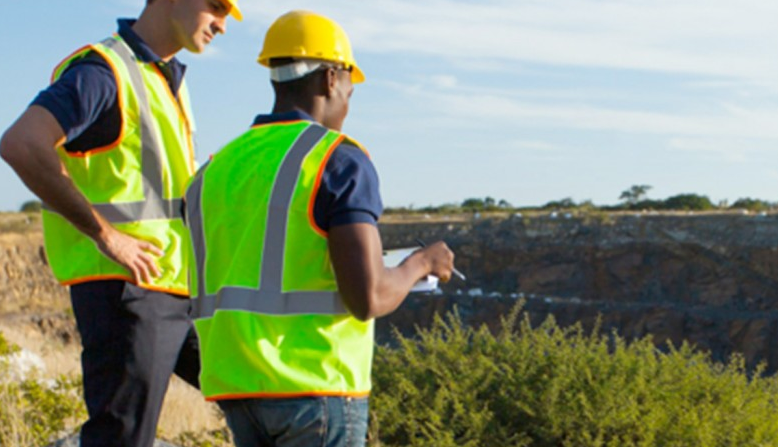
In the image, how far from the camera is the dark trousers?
3379 millimetres

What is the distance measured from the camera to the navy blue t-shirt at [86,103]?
3.16 meters

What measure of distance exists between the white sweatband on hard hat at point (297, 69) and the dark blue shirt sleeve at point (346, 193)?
0.26 metres

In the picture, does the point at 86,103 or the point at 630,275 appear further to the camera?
the point at 630,275

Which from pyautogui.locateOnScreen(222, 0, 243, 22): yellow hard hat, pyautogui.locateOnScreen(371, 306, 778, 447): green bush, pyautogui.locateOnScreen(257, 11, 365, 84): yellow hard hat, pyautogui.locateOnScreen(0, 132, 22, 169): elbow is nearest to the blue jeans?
pyautogui.locateOnScreen(257, 11, 365, 84): yellow hard hat

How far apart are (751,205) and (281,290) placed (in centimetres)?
3596

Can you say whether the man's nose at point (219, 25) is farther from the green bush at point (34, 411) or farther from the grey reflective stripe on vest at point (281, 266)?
the green bush at point (34, 411)

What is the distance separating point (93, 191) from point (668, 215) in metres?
32.4

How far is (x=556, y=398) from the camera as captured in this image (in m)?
6.04

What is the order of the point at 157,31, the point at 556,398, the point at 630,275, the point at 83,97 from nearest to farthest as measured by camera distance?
1. the point at 83,97
2. the point at 157,31
3. the point at 556,398
4. the point at 630,275

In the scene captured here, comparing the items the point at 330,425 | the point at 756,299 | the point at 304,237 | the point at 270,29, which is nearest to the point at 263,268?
the point at 304,237

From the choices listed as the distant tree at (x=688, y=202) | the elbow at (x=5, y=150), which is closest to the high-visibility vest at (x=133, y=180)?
the elbow at (x=5, y=150)

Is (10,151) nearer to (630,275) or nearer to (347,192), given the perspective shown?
(347,192)

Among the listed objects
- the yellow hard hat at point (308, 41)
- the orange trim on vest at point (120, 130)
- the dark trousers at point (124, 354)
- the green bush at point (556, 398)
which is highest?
the yellow hard hat at point (308, 41)

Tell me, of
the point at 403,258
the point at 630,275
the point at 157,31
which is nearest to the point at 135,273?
the point at 157,31
